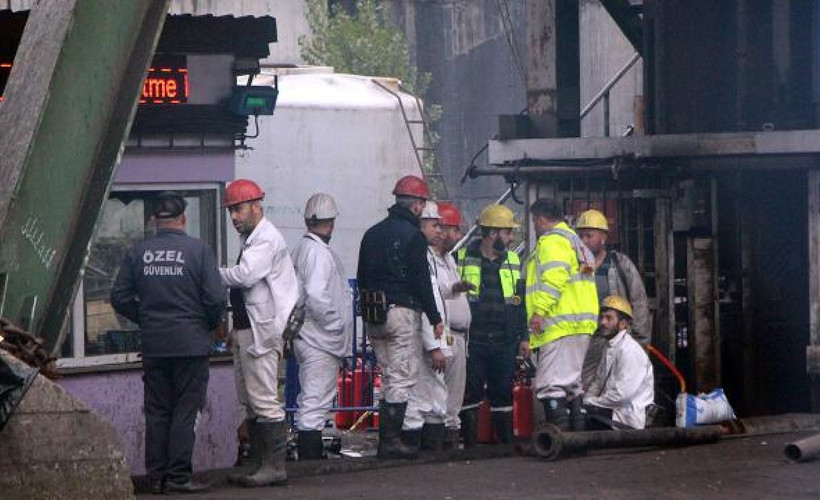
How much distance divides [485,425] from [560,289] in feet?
6.40

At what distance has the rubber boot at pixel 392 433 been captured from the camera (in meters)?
12.2

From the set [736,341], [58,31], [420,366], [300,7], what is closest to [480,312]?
[420,366]

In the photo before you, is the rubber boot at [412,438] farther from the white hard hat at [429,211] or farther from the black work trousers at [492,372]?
the white hard hat at [429,211]

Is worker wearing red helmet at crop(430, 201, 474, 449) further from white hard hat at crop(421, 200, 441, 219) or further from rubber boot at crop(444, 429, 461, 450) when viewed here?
white hard hat at crop(421, 200, 441, 219)

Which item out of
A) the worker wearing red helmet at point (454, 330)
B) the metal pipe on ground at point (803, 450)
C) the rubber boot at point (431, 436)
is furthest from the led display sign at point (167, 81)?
the metal pipe on ground at point (803, 450)

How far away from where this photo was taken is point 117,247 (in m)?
11.5

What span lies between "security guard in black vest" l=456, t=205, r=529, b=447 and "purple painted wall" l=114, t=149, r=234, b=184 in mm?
2624

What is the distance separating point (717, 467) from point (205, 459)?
10.8 ft

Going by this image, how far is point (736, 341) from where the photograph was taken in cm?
1619

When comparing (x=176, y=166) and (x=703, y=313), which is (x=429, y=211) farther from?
(x=703, y=313)

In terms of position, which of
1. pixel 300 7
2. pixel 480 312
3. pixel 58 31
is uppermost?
pixel 300 7

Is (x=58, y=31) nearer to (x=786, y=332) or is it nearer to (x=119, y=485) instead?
(x=119, y=485)

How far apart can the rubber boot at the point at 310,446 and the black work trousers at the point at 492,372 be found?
5.96ft

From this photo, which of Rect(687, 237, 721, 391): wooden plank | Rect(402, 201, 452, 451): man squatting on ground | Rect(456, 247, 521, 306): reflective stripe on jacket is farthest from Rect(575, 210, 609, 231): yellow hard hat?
Rect(687, 237, 721, 391): wooden plank
